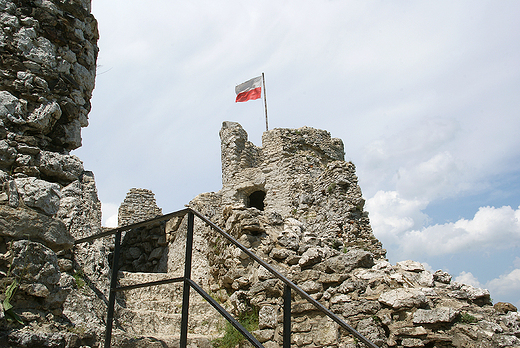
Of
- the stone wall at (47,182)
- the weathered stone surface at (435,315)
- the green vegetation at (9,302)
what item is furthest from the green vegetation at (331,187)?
the green vegetation at (9,302)

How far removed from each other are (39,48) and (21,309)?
1789mm

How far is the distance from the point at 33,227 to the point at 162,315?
2.32m

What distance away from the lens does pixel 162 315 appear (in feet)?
13.7

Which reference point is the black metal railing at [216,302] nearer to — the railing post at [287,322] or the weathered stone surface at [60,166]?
the railing post at [287,322]

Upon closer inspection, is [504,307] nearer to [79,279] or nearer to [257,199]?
[79,279]

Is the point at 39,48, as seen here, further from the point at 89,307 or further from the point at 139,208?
the point at 139,208

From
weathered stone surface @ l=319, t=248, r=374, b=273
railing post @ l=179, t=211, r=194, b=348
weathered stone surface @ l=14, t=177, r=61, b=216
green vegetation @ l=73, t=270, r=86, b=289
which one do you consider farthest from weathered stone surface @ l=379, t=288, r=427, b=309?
weathered stone surface @ l=14, t=177, r=61, b=216

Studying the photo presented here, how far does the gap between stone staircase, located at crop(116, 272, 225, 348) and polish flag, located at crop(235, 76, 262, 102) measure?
1228cm

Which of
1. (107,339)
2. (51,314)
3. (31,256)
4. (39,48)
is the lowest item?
(107,339)

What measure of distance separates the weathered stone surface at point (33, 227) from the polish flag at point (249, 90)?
15103mm

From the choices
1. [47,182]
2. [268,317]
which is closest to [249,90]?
[268,317]

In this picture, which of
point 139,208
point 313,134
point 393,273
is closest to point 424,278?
point 393,273

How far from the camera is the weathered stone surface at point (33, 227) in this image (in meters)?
2.11

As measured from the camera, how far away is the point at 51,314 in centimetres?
226
